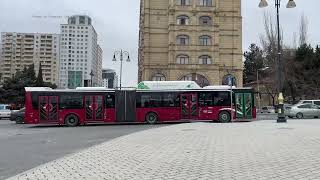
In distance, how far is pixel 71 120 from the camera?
3669cm

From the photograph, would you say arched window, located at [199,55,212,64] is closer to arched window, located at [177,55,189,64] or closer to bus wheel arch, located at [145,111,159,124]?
arched window, located at [177,55,189,64]

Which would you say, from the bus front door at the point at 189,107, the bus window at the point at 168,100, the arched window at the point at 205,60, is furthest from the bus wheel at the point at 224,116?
the arched window at the point at 205,60

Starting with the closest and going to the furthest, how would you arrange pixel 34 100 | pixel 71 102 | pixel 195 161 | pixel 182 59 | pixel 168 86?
pixel 195 161, pixel 34 100, pixel 71 102, pixel 168 86, pixel 182 59

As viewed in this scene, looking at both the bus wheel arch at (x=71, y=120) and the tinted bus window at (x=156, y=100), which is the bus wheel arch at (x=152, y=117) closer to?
the tinted bus window at (x=156, y=100)

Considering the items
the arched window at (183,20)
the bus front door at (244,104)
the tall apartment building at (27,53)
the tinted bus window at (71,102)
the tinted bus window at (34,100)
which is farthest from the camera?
the tall apartment building at (27,53)

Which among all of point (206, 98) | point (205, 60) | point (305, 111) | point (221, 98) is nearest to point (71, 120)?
point (206, 98)

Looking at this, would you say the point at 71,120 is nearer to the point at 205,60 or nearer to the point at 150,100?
the point at 150,100

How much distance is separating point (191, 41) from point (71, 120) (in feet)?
217

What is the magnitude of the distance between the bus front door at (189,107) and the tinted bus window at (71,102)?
7.88 metres

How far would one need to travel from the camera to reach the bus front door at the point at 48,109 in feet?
118

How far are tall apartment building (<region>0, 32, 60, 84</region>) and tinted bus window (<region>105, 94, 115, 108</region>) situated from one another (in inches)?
3127

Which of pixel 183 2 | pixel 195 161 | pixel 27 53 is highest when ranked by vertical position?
pixel 183 2

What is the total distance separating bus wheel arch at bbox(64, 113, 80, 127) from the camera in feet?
120

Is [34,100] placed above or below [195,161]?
above
